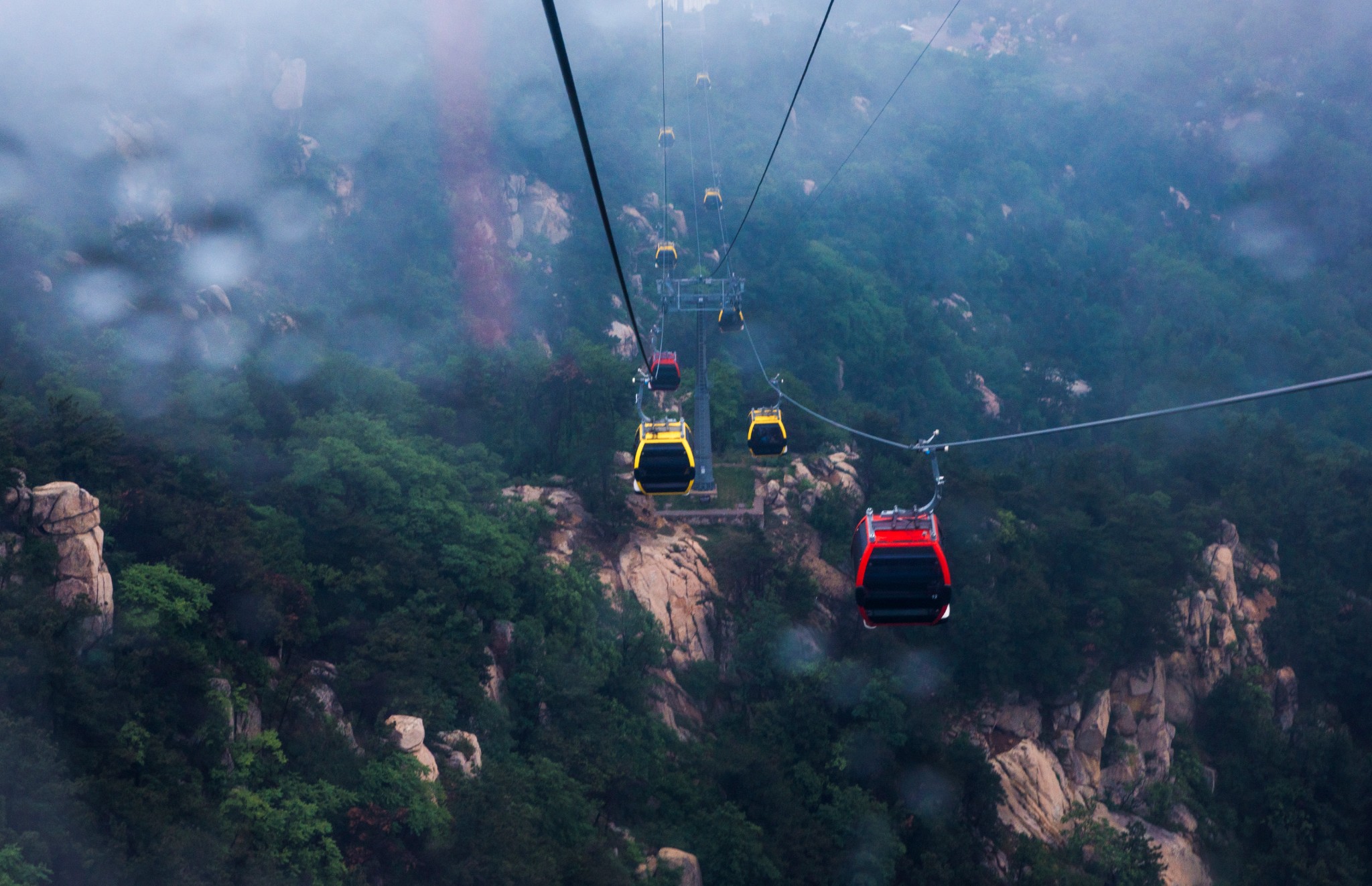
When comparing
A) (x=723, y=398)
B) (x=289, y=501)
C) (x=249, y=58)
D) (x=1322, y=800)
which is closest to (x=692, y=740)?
(x=289, y=501)

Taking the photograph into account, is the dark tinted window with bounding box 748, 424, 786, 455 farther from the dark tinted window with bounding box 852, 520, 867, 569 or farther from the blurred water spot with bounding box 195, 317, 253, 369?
the blurred water spot with bounding box 195, 317, 253, 369

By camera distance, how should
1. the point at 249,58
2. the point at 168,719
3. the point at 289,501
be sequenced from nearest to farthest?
the point at 168,719
the point at 289,501
the point at 249,58

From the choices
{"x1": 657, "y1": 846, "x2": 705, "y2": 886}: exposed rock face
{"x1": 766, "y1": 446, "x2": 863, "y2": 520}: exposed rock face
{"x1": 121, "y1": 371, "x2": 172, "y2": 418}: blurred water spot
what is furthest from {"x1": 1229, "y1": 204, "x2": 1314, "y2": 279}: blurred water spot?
{"x1": 121, "y1": 371, "x2": 172, "y2": 418}: blurred water spot

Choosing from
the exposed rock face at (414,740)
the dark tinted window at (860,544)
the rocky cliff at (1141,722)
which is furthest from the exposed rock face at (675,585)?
the dark tinted window at (860,544)

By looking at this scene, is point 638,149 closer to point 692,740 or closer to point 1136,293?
point 1136,293

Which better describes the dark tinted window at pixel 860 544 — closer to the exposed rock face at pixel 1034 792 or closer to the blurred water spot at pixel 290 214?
the exposed rock face at pixel 1034 792

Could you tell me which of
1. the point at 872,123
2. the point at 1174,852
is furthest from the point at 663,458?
the point at 872,123
